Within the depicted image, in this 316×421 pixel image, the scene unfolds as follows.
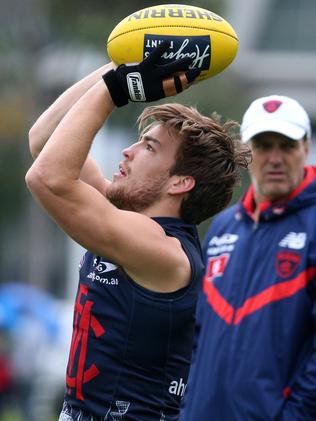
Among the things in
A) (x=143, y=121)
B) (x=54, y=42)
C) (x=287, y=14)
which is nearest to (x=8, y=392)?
(x=54, y=42)

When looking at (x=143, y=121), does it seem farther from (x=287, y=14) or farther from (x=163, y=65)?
(x=287, y=14)

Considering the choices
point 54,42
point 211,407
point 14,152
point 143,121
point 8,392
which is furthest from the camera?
point 14,152

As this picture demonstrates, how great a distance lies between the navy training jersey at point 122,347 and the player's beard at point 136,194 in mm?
251

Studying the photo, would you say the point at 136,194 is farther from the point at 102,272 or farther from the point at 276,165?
the point at 276,165

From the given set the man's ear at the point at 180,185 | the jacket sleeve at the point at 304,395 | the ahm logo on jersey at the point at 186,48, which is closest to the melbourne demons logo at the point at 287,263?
the jacket sleeve at the point at 304,395

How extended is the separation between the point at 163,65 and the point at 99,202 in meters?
0.55

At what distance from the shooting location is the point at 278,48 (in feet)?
103

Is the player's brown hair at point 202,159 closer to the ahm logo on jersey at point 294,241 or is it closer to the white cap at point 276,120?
the ahm logo on jersey at point 294,241

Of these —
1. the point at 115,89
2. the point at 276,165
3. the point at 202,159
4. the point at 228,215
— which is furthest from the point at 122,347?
the point at 228,215

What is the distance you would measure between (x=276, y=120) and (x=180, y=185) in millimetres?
1403

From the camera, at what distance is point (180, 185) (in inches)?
189

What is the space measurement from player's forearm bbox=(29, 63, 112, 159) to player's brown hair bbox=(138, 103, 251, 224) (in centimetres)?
27

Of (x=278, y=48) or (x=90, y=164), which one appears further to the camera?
(x=278, y=48)

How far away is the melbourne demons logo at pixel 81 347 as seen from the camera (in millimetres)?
4590
